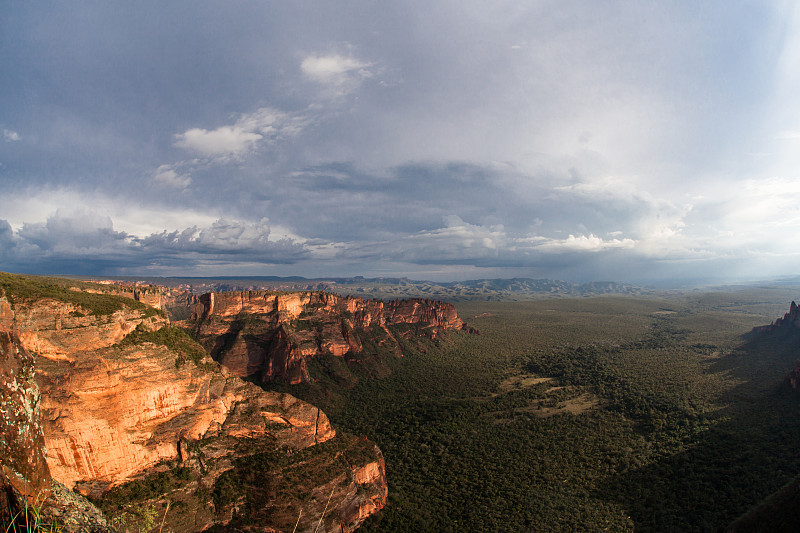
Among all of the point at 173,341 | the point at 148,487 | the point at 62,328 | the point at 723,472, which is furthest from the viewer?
the point at 723,472

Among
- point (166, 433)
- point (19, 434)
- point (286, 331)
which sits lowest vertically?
point (286, 331)

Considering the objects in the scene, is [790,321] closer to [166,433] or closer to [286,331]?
[286,331]

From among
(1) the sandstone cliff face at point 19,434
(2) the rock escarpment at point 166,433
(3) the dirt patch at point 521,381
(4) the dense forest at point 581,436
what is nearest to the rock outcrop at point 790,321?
(4) the dense forest at point 581,436

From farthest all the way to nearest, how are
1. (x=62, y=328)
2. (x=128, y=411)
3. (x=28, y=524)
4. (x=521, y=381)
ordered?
(x=521, y=381) < (x=128, y=411) < (x=62, y=328) < (x=28, y=524)

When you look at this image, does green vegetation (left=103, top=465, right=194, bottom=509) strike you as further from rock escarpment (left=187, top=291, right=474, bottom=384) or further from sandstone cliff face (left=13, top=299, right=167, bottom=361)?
rock escarpment (left=187, top=291, right=474, bottom=384)

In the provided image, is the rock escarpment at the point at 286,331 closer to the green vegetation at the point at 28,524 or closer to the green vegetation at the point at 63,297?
the green vegetation at the point at 63,297

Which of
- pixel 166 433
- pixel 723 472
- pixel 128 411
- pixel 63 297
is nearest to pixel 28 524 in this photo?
pixel 128 411

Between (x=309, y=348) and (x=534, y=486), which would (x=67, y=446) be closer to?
(x=534, y=486)
